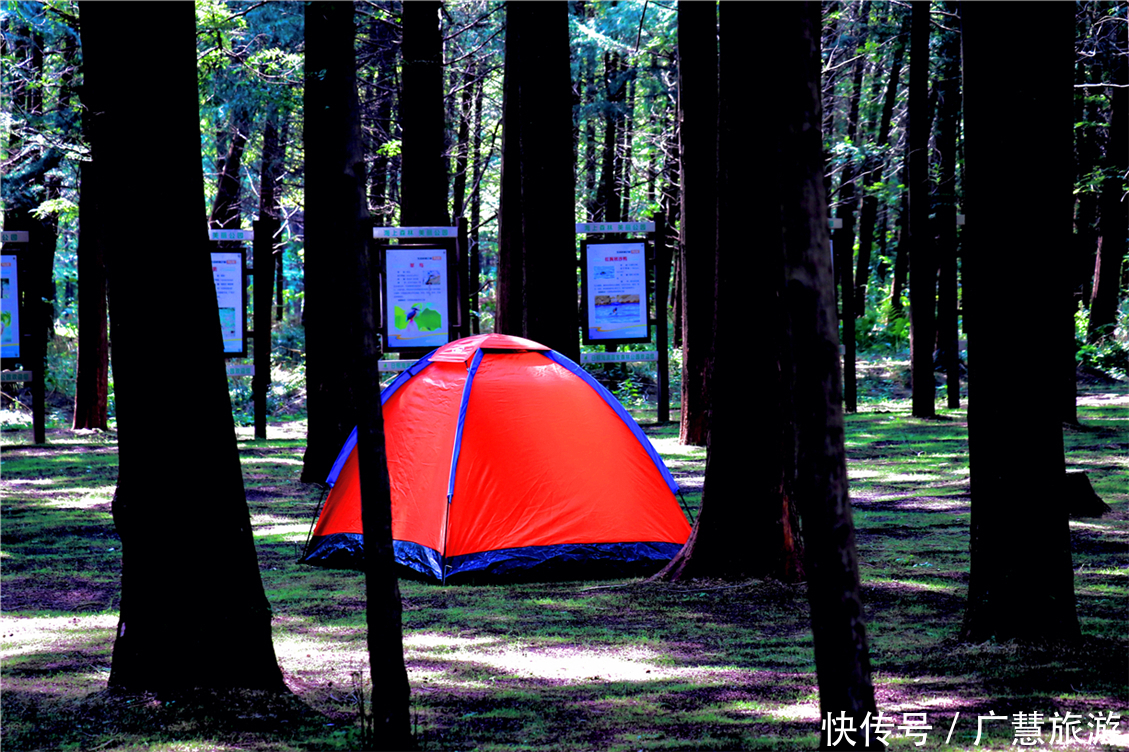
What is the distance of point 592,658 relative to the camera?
6.43 m

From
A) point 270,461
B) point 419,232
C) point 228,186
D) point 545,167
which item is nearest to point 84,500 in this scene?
point 270,461

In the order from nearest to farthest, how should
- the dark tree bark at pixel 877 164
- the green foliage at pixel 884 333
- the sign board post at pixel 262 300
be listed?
the sign board post at pixel 262 300 < the dark tree bark at pixel 877 164 < the green foliage at pixel 884 333

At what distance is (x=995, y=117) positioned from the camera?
6090mm

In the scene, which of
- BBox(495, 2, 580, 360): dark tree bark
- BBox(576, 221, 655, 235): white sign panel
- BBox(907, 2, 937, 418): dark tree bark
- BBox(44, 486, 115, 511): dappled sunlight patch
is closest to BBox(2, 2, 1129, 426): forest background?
BBox(907, 2, 937, 418): dark tree bark

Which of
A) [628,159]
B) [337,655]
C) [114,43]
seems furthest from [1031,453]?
[628,159]

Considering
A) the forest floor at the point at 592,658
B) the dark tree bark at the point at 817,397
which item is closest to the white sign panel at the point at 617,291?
the forest floor at the point at 592,658

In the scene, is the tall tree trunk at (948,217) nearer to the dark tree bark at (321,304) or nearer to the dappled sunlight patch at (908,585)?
the dark tree bark at (321,304)

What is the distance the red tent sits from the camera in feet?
28.8

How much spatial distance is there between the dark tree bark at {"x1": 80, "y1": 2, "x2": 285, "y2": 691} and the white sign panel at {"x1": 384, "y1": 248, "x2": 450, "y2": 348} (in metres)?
10.5

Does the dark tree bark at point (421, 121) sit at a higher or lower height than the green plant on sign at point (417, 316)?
higher

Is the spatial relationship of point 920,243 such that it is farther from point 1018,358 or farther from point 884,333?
point 1018,358

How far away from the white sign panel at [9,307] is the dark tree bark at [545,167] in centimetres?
795

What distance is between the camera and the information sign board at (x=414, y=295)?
1600cm

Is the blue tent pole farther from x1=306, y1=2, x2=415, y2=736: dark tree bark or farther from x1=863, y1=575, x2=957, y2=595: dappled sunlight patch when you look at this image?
x1=306, y1=2, x2=415, y2=736: dark tree bark
